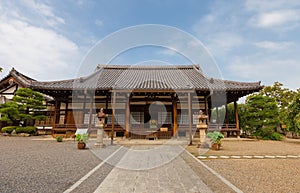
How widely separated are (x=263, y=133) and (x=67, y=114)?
1657 cm

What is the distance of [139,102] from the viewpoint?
14617 millimetres

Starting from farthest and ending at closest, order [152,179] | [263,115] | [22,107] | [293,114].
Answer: [22,107] → [263,115] → [293,114] → [152,179]

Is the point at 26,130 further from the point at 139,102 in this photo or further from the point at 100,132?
the point at 100,132

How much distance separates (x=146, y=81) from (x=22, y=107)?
11.2 meters

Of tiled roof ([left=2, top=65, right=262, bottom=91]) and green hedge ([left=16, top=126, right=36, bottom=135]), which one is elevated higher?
tiled roof ([left=2, top=65, right=262, bottom=91])

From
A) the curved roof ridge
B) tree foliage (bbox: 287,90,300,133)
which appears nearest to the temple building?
tree foliage (bbox: 287,90,300,133)

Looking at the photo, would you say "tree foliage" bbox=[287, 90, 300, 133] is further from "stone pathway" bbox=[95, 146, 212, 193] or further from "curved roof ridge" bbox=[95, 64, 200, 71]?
"stone pathway" bbox=[95, 146, 212, 193]

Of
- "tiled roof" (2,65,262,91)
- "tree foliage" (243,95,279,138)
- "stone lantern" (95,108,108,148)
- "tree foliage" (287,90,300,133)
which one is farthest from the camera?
"tree foliage" (243,95,279,138)

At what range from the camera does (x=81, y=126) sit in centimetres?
1338

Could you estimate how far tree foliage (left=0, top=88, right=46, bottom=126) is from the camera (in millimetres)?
15016

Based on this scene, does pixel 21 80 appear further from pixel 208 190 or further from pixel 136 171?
pixel 208 190

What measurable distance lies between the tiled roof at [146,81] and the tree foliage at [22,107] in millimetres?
1418

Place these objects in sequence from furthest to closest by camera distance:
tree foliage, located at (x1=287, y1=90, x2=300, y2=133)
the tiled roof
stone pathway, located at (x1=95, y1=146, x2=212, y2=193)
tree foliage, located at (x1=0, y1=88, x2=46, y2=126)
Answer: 1. tree foliage, located at (x1=0, y1=88, x2=46, y2=126)
2. the tiled roof
3. tree foliage, located at (x1=287, y1=90, x2=300, y2=133)
4. stone pathway, located at (x1=95, y1=146, x2=212, y2=193)

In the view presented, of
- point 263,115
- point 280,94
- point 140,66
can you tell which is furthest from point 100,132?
point 280,94
